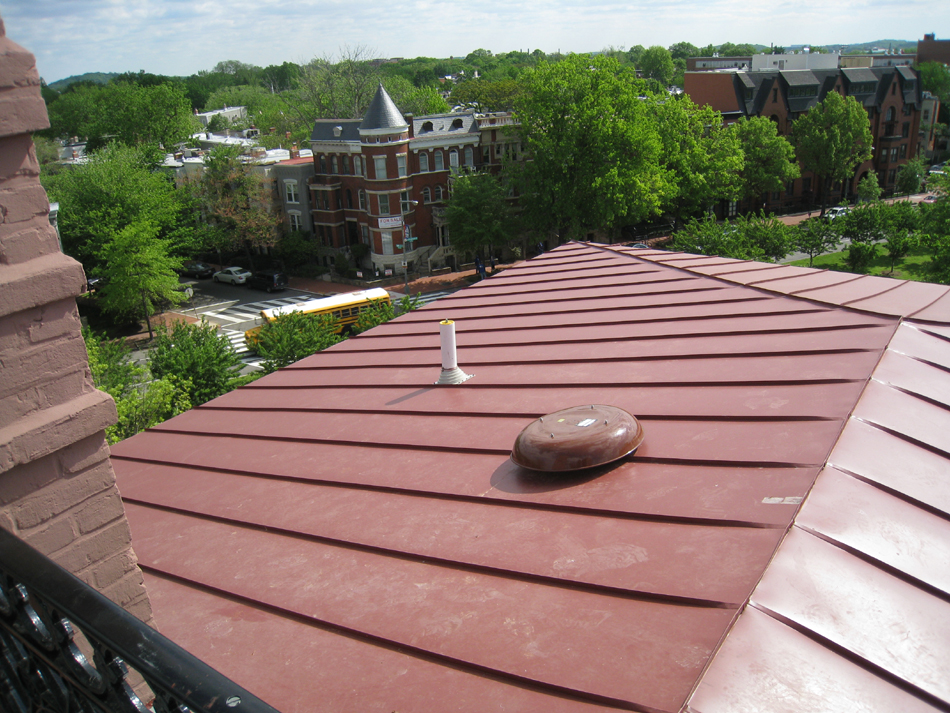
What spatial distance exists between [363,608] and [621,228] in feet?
167

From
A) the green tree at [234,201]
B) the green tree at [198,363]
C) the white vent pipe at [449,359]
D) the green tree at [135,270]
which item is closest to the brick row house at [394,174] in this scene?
the green tree at [234,201]

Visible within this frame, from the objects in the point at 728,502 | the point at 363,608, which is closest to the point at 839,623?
the point at 728,502

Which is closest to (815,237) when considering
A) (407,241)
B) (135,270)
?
(407,241)

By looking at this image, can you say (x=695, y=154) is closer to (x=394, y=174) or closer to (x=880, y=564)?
(x=394, y=174)

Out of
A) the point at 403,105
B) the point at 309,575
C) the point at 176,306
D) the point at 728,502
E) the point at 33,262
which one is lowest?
the point at 176,306

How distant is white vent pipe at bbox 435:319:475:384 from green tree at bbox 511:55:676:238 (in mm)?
34283

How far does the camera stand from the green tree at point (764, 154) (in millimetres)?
52438

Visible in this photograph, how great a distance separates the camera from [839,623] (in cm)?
316

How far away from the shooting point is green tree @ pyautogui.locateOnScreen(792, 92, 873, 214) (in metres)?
55.9

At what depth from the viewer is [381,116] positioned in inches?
1700

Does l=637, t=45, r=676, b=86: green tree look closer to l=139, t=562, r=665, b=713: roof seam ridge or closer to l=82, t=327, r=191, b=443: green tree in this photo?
l=82, t=327, r=191, b=443: green tree

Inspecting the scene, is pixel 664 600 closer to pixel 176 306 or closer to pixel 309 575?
pixel 309 575

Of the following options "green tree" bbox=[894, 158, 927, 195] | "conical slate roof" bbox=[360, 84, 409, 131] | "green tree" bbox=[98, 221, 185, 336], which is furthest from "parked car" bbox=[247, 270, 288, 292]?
"green tree" bbox=[894, 158, 927, 195]

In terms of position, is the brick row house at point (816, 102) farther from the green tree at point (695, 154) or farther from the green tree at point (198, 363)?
the green tree at point (198, 363)
